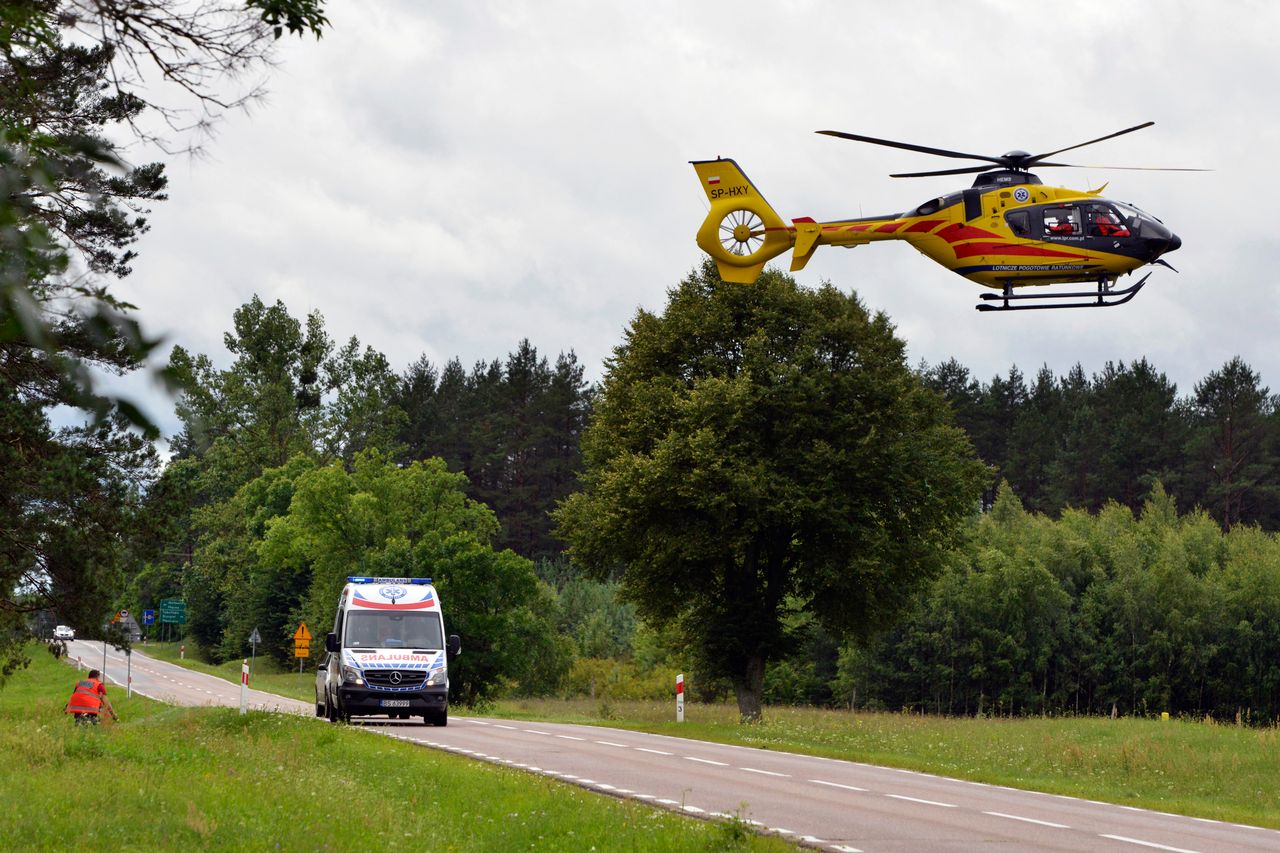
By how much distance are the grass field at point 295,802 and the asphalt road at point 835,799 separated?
132cm

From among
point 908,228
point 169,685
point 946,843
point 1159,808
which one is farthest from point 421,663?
point 169,685

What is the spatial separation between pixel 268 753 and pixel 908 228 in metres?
12.7

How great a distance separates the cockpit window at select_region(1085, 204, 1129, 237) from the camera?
21.5 meters

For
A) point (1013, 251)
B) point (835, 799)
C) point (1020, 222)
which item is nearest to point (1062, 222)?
point (1020, 222)

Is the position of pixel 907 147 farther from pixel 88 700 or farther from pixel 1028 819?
pixel 88 700

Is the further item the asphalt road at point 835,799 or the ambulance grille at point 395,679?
the ambulance grille at point 395,679

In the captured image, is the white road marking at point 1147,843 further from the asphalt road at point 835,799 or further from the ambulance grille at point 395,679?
the ambulance grille at point 395,679

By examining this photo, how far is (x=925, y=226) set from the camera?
22328 mm

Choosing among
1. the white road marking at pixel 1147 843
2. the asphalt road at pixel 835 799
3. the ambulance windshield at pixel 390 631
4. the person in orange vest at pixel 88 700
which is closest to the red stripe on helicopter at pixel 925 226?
the asphalt road at pixel 835 799

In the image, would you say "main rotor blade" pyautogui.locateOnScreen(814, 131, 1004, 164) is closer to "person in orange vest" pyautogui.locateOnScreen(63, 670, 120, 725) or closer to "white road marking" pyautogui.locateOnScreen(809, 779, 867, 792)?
"white road marking" pyautogui.locateOnScreen(809, 779, 867, 792)

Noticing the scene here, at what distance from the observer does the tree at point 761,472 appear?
36.4 metres

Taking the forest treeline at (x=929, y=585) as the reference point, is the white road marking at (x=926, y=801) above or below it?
below

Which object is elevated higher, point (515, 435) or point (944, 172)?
point (515, 435)

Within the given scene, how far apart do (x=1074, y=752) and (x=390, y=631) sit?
13682 millimetres
